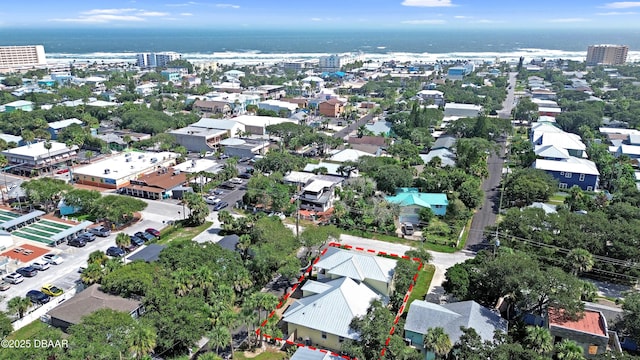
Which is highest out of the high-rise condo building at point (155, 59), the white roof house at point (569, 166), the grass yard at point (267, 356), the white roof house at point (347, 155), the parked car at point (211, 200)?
the high-rise condo building at point (155, 59)

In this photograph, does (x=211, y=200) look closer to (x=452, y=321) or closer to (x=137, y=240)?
(x=137, y=240)

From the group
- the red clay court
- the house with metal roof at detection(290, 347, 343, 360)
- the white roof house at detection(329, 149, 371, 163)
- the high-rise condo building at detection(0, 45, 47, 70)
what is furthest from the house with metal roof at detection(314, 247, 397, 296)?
the high-rise condo building at detection(0, 45, 47, 70)

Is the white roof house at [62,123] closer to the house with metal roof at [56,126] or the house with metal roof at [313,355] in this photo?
the house with metal roof at [56,126]

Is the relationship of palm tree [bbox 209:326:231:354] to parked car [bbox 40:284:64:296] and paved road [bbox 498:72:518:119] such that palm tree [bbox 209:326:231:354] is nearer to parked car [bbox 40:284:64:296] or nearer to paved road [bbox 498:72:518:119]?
parked car [bbox 40:284:64:296]

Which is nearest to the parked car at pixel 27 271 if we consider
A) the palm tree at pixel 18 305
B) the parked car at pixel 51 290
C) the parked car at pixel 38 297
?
the parked car at pixel 51 290

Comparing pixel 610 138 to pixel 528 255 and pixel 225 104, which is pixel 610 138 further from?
pixel 225 104

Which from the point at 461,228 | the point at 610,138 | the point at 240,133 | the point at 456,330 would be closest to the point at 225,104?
the point at 240,133
